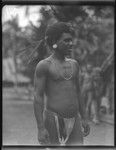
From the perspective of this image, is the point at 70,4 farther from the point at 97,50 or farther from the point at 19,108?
the point at 19,108

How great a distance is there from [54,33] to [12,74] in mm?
1287

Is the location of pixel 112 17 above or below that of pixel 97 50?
above

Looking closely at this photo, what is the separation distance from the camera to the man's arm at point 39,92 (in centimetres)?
501

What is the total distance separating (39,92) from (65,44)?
24.7 inches

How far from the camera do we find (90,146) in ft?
17.4

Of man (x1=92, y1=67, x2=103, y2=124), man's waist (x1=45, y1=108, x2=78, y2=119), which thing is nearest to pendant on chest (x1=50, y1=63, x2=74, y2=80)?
man's waist (x1=45, y1=108, x2=78, y2=119)

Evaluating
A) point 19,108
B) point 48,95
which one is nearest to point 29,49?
point 48,95

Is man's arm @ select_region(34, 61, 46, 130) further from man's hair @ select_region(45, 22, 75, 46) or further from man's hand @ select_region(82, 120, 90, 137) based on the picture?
man's hand @ select_region(82, 120, 90, 137)

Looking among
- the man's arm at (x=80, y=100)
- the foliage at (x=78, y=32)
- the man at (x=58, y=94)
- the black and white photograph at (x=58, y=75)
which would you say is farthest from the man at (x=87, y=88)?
the man at (x=58, y=94)

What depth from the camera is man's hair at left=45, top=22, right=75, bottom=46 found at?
499cm

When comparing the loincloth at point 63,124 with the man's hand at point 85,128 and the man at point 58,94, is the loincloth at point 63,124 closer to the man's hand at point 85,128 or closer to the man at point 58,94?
the man at point 58,94

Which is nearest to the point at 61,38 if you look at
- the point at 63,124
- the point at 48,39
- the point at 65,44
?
the point at 65,44

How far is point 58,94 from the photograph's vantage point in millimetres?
5109

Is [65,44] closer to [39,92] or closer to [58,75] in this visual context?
[58,75]
